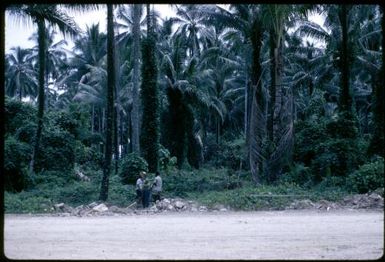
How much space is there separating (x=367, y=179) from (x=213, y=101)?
871 inches

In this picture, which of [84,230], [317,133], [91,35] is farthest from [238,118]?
[84,230]

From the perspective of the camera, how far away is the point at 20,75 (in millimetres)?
55375

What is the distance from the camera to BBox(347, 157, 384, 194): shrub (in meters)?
17.9

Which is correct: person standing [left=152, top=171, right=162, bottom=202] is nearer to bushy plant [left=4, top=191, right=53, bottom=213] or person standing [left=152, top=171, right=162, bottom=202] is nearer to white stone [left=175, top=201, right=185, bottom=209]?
white stone [left=175, top=201, right=185, bottom=209]

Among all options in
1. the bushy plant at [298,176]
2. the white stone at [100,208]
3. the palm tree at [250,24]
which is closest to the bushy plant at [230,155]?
the bushy plant at [298,176]

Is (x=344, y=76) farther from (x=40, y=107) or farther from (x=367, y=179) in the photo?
(x=40, y=107)

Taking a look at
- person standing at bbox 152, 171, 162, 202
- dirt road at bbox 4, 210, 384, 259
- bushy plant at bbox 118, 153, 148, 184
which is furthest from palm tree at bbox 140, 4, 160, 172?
dirt road at bbox 4, 210, 384, 259

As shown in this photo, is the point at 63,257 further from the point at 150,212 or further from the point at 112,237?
the point at 150,212

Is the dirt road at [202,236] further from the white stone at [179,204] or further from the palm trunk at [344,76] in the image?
the palm trunk at [344,76]

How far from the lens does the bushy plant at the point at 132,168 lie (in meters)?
22.5

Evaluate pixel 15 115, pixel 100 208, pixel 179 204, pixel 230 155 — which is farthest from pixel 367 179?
pixel 15 115

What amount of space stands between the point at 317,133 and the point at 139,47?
10221 millimetres

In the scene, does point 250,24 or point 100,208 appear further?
point 250,24

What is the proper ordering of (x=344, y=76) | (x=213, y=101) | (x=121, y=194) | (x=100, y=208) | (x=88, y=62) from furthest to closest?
(x=88, y=62) → (x=213, y=101) → (x=344, y=76) → (x=121, y=194) → (x=100, y=208)
